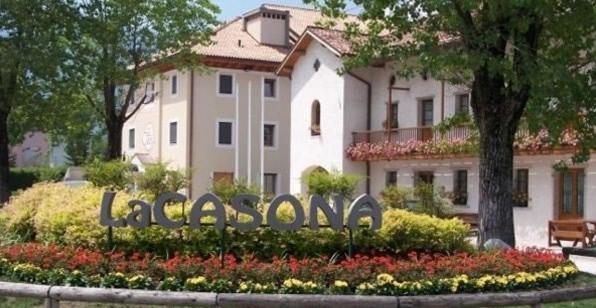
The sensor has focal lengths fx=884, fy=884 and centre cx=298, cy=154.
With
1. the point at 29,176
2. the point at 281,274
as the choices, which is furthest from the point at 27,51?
the point at 29,176

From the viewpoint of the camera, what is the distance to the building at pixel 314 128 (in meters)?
28.3

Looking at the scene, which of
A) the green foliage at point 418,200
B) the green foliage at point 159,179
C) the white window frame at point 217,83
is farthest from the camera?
the white window frame at point 217,83

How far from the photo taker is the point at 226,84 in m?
44.6

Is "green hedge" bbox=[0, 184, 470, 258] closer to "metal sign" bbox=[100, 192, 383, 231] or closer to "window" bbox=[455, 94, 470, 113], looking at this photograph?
"metal sign" bbox=[100, 192, 383, 231]

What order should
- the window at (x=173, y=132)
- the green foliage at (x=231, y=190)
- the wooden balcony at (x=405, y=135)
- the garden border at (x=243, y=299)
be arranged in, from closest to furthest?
the garden border at (x=243, y=299) → the green foliage at (x=231, y=190) → the wooden balcony at (x=405, y=135) → the window at (x=173, y=132)

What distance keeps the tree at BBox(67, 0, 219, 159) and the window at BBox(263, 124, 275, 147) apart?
455 inches

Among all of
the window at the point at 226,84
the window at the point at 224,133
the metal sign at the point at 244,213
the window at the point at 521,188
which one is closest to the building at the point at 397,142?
the window at the point at 521,188

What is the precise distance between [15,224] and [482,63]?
8847mm

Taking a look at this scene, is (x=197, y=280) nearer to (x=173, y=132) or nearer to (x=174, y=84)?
(x=174, y=84)

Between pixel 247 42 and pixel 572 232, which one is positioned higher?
pixel 247 42

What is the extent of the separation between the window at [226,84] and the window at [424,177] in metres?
14.2

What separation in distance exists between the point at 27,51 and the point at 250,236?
14342 millimetres

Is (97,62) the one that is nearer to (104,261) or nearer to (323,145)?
(323,145)

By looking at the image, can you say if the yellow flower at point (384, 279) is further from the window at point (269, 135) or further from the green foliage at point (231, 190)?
the window at point (269, 135)
